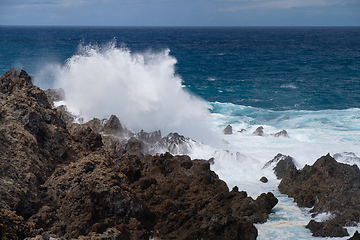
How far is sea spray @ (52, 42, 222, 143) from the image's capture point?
22641 millimetres

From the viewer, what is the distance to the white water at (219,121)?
14.5 m

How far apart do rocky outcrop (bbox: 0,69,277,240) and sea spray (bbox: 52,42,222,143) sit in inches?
397

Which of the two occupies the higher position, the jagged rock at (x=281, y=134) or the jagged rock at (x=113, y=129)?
the jagged rock at (x=113, y=129)

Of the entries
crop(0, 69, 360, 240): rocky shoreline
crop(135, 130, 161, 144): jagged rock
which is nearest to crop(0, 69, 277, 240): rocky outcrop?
crop(0, 69, 360, 240): rocky shoreline

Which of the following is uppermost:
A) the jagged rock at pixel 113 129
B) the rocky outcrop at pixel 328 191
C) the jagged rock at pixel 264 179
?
the jagged rock at pixel 113 129

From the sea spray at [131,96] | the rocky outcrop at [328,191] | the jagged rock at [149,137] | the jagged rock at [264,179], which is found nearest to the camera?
the rocky outcrop at [328,191]

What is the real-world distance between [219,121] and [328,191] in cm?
1464

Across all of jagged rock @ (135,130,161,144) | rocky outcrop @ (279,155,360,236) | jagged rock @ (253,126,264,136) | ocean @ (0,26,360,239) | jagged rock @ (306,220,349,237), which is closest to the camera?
jagged rock @ (306,220,349,237)

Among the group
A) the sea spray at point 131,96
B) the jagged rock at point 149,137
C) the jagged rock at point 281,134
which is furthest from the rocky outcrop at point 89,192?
the sea spray at point 131,96

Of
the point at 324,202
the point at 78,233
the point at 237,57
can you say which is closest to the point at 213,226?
the point at 78,233

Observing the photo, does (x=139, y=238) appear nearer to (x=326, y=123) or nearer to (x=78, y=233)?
(x=78, y=233)

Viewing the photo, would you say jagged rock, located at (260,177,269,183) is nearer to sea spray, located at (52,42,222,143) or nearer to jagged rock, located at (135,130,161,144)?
jagged rock, located at (135,130,161,144)

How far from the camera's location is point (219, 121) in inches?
1025

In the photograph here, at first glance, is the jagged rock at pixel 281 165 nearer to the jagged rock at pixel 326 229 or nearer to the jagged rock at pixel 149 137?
the jagged rock at pixel 326 229
